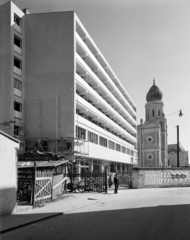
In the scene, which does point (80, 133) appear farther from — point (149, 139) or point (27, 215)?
point (149, 139)

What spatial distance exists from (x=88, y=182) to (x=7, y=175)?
11.5 m

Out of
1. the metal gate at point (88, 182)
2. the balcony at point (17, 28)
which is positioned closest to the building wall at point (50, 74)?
the balcony at point (17, 28)

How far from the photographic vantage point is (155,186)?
31078 millimetres

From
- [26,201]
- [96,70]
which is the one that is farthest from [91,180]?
[96,70]

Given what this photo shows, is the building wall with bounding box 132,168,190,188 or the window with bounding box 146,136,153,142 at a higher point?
the window with bounding box 146,136,153,142

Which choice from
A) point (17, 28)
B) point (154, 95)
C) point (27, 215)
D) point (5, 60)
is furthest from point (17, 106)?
point (154, 95)

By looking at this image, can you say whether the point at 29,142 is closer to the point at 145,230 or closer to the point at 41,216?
the point at 41,216

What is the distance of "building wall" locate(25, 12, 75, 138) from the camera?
3095 cm

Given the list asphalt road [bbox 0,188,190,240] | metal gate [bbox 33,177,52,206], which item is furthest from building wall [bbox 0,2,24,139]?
asphalt road [bbox 0,188,190,240]

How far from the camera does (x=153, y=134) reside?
322 feet

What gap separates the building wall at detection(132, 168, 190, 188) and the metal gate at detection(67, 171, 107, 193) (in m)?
8.04

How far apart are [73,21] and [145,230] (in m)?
27.7

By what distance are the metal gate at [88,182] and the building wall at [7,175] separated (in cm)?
1030

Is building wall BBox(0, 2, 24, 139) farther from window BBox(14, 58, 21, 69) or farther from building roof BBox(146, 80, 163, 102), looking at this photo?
building roof BBox(146, 80, 163, 102)
